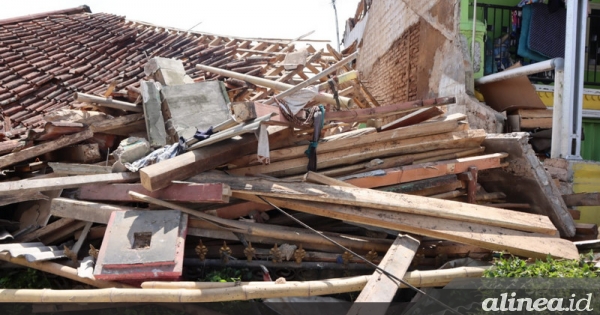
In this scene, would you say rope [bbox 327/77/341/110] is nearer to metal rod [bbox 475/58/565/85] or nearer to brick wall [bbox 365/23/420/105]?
metal rod [bbox 475/58/565/85]

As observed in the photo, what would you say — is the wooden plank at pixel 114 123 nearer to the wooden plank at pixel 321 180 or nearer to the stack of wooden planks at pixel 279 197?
the stack of wooden planks at pixel 279 197

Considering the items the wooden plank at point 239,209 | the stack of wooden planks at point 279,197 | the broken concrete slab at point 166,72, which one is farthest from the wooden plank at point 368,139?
the broken concrete slab at point 166,72

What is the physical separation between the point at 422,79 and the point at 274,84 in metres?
4.11

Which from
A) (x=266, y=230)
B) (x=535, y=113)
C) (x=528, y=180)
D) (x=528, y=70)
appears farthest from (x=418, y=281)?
(x=535, y=113)

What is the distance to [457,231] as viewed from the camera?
13.0ft

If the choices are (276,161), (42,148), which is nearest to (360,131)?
(276,161)

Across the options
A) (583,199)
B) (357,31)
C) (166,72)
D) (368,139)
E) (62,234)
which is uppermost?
(357,31)

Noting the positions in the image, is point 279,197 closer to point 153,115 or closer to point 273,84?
point 153,115

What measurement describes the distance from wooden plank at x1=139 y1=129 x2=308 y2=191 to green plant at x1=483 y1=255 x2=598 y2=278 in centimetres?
234

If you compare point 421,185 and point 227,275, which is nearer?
point 227,275

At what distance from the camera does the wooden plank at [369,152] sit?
4.59 metres

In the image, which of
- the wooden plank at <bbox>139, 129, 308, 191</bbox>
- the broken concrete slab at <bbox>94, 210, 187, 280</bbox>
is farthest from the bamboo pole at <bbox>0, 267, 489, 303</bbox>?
the wooden plank at <bbox>139, 129, 308, 191</bbox>

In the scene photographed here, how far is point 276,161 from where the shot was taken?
15.1ft

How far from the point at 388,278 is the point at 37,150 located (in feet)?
12.7
